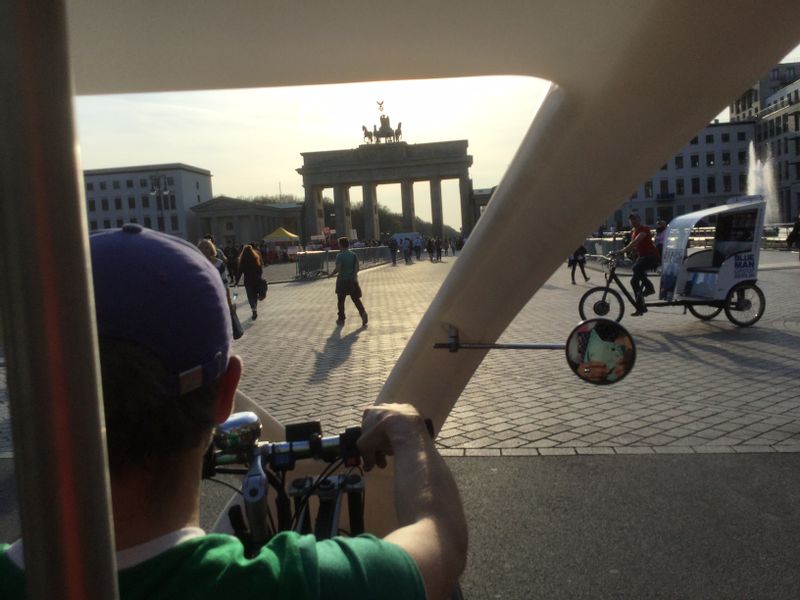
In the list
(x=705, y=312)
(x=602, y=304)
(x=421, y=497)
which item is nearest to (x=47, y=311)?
(x=421, y=497)

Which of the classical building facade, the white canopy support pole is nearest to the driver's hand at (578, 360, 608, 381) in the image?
the white canopy support pole

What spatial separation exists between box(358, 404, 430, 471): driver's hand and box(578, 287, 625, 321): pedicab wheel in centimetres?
1051

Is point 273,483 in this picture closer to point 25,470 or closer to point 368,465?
point 368,465

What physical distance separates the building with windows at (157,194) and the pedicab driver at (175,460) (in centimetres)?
124

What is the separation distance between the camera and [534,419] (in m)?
6.63

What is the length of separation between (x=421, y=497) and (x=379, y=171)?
83.2 meters

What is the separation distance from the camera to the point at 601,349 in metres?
1.99

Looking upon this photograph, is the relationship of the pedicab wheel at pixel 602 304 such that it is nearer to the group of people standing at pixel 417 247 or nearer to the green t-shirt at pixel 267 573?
the green t-shirt at pixel 267 573

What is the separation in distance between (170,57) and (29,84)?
4.45 feet

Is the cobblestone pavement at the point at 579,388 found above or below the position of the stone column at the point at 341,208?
below

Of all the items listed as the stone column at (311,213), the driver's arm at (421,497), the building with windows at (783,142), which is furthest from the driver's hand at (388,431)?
the building with windows at (783,142)

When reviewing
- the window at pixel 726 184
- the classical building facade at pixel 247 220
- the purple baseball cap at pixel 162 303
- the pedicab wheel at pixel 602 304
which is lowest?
the pedicab wheel at pixel 602 304

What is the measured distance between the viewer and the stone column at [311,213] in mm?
82812

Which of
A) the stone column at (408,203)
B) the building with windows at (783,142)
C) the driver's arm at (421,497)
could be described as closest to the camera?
the driver's arm at (421,497)
